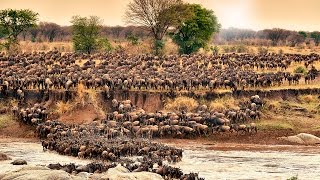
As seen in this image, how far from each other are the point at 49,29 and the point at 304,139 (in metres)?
90.0

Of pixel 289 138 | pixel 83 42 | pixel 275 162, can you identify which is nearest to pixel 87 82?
pixel 289 138

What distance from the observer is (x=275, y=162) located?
40812 millimetres

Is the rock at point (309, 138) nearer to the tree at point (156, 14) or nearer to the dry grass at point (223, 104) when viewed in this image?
the dry grass at point (223, 104)

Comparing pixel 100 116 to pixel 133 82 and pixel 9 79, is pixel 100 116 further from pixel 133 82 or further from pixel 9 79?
pixel 9 79

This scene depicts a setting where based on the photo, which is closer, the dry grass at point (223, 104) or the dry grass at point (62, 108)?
the dry grass at point (223, 104)

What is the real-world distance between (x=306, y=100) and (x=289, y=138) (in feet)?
29.1

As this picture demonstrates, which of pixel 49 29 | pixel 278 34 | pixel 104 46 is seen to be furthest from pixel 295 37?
pixel 104 46

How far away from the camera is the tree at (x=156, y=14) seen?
84.8 m

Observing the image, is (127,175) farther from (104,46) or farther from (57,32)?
(57,32)

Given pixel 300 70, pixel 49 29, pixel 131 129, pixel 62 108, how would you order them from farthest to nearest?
pixel 49 29, pixel 300 70, pixel 62 108, pixel 131 129

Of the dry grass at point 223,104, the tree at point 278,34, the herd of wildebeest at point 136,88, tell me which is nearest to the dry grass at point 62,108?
the herd of wildebeest at point 136,88

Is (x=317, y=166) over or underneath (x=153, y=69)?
underneath

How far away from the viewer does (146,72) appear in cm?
6194

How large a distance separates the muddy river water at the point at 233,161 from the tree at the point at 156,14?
40.3m
